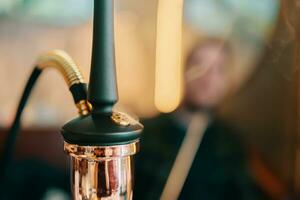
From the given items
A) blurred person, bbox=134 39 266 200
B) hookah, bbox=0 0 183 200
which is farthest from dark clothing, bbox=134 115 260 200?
hookah, bbox=0 0 183 200

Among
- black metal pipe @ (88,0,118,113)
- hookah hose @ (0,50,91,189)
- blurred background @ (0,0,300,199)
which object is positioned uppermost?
black metal pipe @ (88,0,118,113)

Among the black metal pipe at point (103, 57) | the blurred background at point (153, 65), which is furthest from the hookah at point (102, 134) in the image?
the blurred background at point (153, 65)

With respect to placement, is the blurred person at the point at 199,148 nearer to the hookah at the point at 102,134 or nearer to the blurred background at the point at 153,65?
the blurred background at the point at 153,65

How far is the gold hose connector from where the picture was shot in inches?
17.0

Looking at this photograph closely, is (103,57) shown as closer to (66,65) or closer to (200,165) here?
(66,65)

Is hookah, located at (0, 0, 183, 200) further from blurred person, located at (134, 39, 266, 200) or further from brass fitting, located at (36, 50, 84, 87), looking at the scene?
blurred person, located at (134, 39, 266, 200)

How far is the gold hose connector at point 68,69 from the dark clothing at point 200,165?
1.16 metres

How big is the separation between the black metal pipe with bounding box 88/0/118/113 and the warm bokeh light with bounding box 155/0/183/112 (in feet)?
4.35

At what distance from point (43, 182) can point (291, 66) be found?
2.93 feet

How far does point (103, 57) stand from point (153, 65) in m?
1.36

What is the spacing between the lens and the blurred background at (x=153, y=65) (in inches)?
65.2

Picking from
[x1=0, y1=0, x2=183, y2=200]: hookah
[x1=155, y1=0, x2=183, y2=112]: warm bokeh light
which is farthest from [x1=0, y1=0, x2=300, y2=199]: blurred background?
[x1=0, y1=0, x2=183, y2=200]: hookah

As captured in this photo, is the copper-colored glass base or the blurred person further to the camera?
the blurred person

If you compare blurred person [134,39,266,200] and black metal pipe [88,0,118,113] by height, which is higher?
black metal pipe [88,0,118,113]
